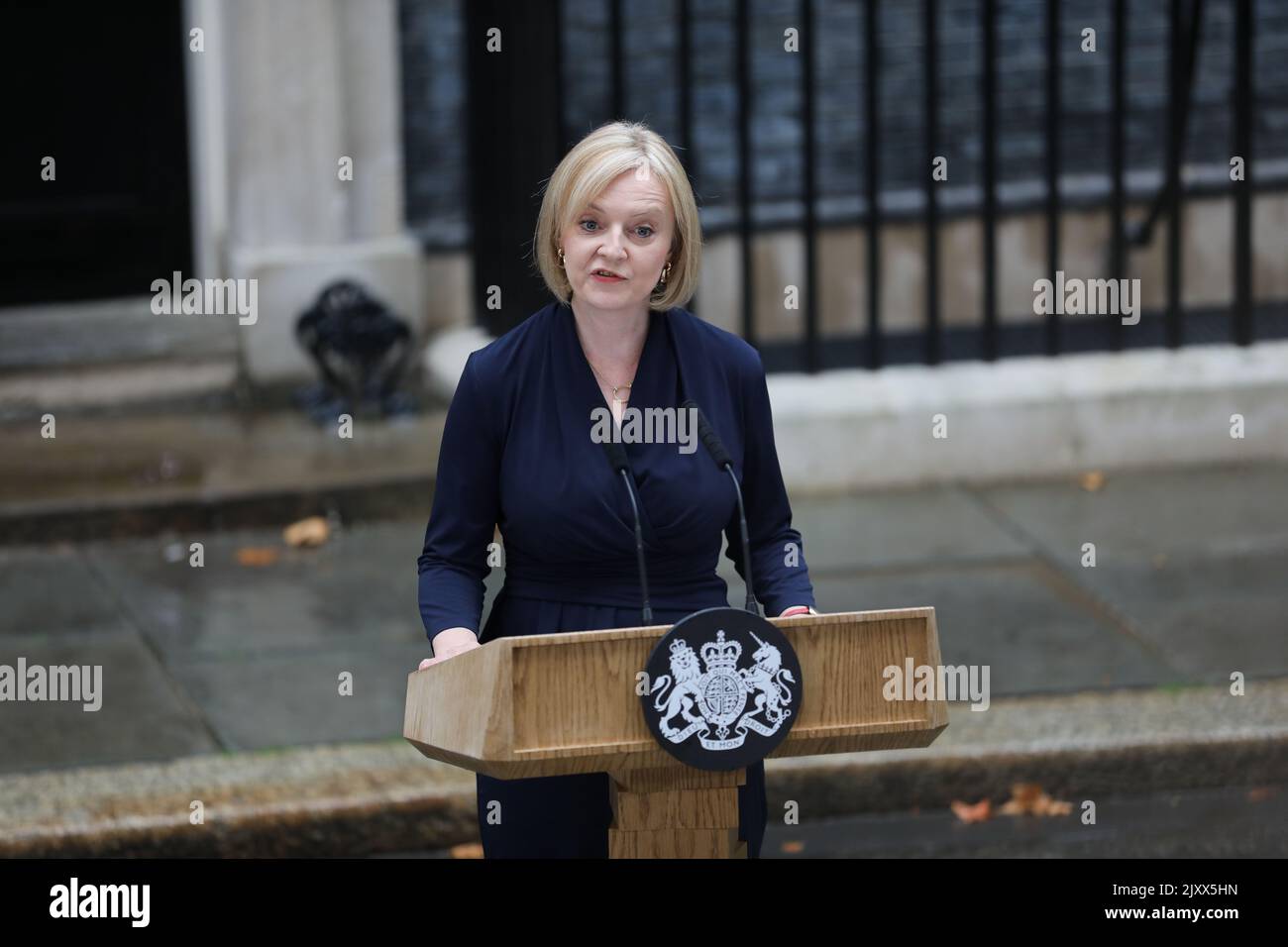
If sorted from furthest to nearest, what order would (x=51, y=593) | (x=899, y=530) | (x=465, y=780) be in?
(x=899, y=530), (x=51, y=593), (x=465, y=780)

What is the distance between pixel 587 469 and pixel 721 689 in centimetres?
54

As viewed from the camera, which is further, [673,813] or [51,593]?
[51,593]

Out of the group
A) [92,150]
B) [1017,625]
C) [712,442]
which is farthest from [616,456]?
[92,150]

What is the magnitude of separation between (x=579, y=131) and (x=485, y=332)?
0.92 meters

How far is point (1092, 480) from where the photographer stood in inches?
325

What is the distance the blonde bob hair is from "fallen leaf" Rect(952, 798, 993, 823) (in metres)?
2.59

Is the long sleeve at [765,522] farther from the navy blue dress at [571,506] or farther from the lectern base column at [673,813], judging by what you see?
the lectern base column at [673,813]

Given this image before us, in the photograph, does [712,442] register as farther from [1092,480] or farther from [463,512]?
[1092,480]

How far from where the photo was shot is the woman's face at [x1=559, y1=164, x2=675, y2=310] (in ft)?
11.1

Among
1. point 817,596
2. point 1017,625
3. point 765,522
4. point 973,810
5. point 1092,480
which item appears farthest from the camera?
point 1092,480

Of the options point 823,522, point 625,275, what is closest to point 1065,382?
point 823,522

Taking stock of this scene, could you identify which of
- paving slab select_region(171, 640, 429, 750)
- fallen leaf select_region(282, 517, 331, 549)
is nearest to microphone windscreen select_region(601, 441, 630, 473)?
paving slab select_region(171, 640, 429, 750)

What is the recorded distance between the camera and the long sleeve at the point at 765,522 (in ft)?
12.0

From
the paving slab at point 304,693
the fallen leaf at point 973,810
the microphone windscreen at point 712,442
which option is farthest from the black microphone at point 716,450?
the paving slab at point 304,693
